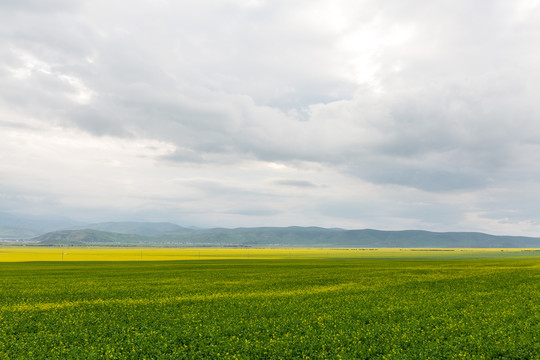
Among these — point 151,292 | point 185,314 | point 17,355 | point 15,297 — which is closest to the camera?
point 17,355

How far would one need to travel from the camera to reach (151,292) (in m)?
39.1

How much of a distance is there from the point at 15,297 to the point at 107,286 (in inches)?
397

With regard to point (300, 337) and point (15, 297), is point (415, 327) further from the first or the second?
point (15, 297)

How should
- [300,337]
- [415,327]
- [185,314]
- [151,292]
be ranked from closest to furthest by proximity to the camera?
[300,337] → [415,327] → [185,314] → [151,292]

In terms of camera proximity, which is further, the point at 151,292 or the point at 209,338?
the point at 151,292

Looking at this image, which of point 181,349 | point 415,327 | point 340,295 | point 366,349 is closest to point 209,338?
point 181,349

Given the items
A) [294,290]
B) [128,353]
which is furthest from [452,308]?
[128,353]

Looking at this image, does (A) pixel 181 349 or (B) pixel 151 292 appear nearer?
(A) pixel 181 349

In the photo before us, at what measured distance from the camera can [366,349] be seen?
18.6 m

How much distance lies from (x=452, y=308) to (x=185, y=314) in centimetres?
2101

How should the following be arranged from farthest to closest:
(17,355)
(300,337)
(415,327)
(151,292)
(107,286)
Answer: (107,286)
(151,292)
(415,327)
(300,337)
(17,355)

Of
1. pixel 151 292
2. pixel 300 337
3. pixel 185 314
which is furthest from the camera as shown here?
pixel 151 292

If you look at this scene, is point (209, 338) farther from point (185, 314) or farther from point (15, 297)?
point (15, 297)

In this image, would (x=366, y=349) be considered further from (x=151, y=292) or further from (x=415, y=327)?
(x=151, y=292)
